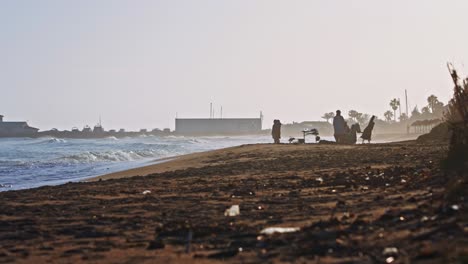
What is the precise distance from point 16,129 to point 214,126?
4478 centimetres

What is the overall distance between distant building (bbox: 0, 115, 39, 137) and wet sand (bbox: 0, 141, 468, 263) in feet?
428

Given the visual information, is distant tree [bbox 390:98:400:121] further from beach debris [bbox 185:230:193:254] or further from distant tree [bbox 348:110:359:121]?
beach debris [bbox 185:230:193:254]

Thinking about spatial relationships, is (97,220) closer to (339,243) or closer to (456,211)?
(339,243)

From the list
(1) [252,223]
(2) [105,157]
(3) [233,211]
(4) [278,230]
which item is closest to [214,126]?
(2) [105,157]

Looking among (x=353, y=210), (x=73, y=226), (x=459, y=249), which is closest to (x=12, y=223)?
(x=73, y=226)

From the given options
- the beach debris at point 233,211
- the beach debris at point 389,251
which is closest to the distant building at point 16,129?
the beach debris at point 233,211

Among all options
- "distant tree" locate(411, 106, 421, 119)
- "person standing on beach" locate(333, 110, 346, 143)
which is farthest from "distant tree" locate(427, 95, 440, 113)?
"person standing on beach" locate(333, 110, 346, 143)

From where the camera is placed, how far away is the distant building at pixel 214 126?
530 feet

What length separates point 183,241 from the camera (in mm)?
6270

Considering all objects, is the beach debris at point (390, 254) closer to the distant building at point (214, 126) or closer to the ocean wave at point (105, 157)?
the ocean wave at point (105, 157)

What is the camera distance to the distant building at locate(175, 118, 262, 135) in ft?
530

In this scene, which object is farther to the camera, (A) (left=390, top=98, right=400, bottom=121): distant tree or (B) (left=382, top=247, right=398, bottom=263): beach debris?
(A) (left=390, top=98, right=400, bottom=121): distant tree

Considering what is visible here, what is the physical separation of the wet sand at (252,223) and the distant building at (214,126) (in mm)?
148400

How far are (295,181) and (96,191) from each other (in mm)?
3337
